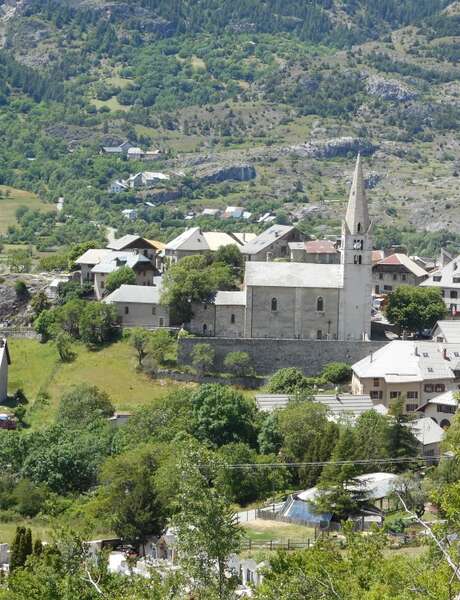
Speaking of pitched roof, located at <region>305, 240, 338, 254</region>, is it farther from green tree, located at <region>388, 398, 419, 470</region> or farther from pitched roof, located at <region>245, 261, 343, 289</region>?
green tree, located at <region>388, 398, 419, 470</region>

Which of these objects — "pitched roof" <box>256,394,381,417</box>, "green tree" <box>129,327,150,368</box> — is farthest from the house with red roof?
"pitched roof" <box>256,394,381,417</box>

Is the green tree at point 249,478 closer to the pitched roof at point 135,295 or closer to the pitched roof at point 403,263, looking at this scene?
the pitched roof at point 135,295

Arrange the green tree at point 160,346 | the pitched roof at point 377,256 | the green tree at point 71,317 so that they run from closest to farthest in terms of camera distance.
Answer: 1. the green tree at point 160,346
2. the green tree at point 71,317
3. the pitched roof at point 377,256

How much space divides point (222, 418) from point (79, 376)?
13828 mm

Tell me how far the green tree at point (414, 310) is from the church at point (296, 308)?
13.8 feet

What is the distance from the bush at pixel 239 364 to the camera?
85.8 meters

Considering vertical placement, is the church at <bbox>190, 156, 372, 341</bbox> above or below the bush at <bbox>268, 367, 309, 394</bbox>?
above

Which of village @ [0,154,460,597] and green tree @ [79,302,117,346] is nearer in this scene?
village @ [0,154,460,597]

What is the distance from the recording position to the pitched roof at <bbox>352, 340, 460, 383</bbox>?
81.3 metres

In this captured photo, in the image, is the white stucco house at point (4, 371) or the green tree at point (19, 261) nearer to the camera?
the white stucco house at point (4, 371)

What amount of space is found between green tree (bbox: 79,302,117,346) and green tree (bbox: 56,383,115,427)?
299 inches

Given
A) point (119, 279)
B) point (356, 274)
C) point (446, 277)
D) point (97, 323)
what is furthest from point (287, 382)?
point (446, 277)

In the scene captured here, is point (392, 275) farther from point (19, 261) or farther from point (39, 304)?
point (19, 261)

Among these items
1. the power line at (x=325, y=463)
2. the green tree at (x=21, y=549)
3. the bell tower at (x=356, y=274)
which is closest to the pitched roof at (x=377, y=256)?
the bell tower at (x=356, y=274)
